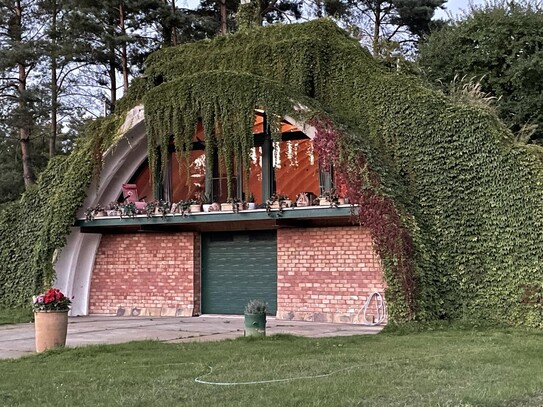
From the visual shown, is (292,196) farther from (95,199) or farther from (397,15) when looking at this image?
(397,15)

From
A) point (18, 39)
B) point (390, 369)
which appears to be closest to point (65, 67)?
point (18, 39)

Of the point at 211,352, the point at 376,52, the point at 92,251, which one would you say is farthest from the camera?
the point at 92,251

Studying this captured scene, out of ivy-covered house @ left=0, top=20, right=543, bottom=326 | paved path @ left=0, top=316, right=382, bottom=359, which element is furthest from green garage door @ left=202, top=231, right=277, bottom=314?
paved path @ left=0, top=316, right=382, bottom=359

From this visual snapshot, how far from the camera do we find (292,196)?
16141mm

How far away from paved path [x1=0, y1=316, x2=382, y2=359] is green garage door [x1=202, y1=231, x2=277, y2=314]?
66 cm

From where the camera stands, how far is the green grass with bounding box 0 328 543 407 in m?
6.43

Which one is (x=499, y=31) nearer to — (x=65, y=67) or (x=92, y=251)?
(x=92, y=251)

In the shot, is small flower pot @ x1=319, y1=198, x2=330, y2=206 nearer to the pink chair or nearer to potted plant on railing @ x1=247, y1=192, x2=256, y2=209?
potted plant on railing @ x1=247, y1=192, x2=256, y2=209

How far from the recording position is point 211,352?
9594mm

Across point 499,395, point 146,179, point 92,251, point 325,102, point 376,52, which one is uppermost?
point 376,52

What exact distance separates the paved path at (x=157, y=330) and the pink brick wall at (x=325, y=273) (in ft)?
1.88

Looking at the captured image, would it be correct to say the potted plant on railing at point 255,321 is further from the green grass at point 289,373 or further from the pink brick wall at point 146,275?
the pink brick wall at point 146,275

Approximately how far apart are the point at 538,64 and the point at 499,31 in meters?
2.04

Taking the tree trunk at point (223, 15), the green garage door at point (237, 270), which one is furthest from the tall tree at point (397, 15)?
the green garage door at point (237, 270)
